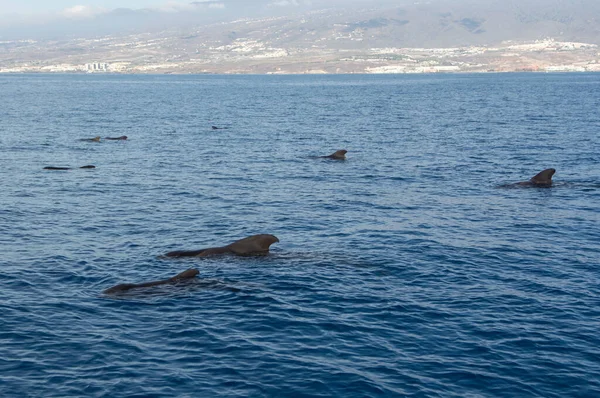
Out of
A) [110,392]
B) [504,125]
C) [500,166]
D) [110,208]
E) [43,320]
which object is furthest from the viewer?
[504,125]

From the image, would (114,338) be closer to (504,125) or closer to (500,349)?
(500,349)

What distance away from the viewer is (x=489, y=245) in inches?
1277

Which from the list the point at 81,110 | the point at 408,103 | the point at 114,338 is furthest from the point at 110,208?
the point at 408,103

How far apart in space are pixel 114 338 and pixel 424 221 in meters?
19.7

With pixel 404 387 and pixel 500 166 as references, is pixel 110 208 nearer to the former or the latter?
pixel 404 387

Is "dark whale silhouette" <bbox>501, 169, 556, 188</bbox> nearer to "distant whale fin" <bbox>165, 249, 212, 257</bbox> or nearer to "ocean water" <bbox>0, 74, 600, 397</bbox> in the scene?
"ocean water" <bbox>0, 74, 600, 397</bbox>

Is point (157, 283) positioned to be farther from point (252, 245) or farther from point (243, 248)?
point (252, 245)

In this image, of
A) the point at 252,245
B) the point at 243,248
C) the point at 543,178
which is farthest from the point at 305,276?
the point at 543,178

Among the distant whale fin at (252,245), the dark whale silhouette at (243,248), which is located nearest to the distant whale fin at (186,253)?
the dark whale silhouette at (243,248)

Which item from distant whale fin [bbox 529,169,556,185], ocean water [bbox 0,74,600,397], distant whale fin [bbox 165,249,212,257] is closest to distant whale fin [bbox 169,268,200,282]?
ocean water [bbox 0,74,600,397]

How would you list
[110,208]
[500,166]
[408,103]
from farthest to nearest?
1. [408,103]
2. [500,166]
3. [110,208]

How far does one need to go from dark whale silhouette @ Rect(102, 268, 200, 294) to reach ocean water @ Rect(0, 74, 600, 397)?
39cm

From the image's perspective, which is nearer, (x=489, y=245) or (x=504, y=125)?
(x=489, y=245)

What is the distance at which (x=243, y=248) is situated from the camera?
3019 cm
